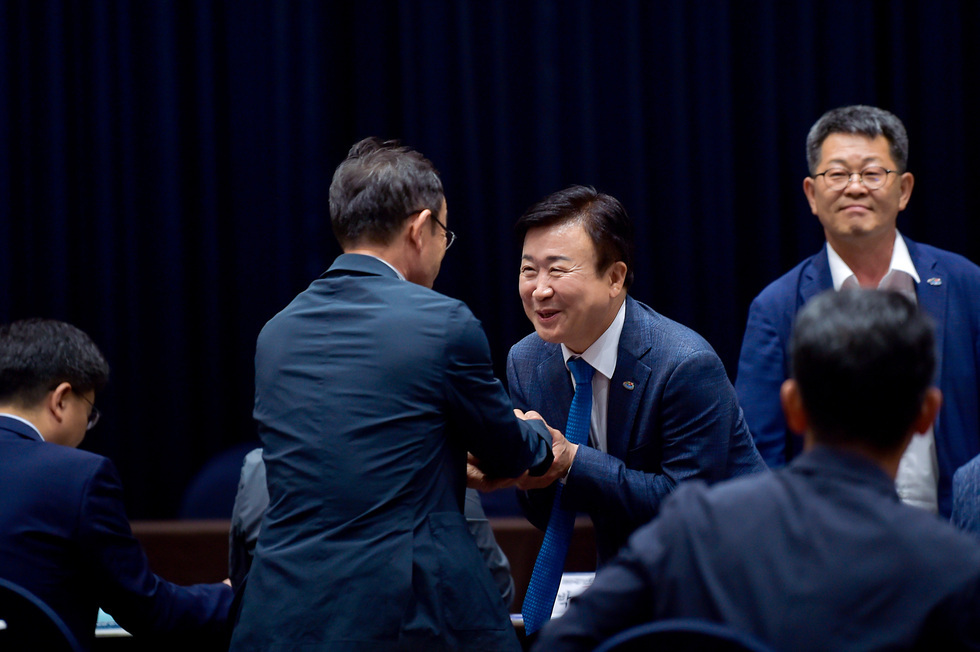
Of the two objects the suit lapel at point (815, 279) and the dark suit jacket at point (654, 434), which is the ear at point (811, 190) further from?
the dark suit jacket at point (654, 434)

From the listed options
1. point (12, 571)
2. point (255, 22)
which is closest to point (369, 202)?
point (12, 571)

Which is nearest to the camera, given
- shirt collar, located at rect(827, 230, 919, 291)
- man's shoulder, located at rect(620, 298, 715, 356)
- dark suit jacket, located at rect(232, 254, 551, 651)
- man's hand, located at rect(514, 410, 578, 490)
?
dark suit jacket, located at rect(232, 254, 551, 651)

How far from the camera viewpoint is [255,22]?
3715 millimetres

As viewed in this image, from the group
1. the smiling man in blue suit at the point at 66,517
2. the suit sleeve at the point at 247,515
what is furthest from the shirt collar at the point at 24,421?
the suit sleeve at the point at 247,515

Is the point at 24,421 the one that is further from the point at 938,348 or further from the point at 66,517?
the point at 938,348

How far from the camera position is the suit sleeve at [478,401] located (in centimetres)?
165

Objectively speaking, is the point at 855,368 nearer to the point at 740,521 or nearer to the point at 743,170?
the point at 740,521

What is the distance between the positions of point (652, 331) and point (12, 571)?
1.23 meters

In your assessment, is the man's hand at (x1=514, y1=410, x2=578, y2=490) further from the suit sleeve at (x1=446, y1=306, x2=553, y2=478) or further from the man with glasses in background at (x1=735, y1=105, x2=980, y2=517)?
the man with glasses in background at (x1=735, y1=105, x2=980, y2=517)

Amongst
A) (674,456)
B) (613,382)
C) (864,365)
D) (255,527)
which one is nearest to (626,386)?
(613,382)

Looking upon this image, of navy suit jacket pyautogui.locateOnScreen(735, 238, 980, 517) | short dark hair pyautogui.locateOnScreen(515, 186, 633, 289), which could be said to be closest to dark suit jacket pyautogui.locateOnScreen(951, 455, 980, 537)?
short dark hair pyautogui.locateOnScreen(515, 186, 633, 289)

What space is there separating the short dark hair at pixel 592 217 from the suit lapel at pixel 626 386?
15 cm

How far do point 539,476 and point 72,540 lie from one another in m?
0.84

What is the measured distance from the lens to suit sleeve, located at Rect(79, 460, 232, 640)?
1892mm
